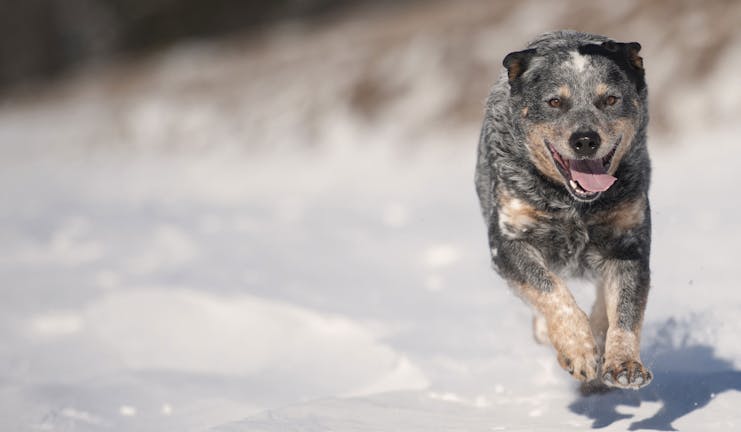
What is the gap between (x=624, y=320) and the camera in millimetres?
4426

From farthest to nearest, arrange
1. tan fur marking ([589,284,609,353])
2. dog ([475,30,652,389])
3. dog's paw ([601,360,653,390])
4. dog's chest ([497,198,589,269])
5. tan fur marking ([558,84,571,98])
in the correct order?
tan fur marking ([589,284,609,353])
dog's chest ([497,198,589,269])
tan fur marking ([558,84,571,98])
dog ([475,30,652,389])
dog's paw ([601,360,653,390])

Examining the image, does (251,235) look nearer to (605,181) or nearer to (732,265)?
(732,265)

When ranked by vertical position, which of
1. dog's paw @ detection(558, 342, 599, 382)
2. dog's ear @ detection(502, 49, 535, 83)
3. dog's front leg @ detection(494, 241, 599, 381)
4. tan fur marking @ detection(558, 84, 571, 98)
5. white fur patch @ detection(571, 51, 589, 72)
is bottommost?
dog's paw @ detection(558, 342, 599, 382)

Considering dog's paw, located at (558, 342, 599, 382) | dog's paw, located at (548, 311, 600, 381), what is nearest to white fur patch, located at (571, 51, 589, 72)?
dog's paw, located at (548, 311, 600, 381)

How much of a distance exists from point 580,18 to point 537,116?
1264 centimetres

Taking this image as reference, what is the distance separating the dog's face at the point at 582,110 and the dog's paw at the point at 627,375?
759mm

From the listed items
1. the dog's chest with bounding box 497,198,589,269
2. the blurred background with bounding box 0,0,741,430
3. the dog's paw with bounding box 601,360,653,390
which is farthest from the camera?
the blurred background with bounding box 0,0,741,430

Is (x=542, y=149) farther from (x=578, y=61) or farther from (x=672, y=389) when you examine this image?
(x=672, y=389)

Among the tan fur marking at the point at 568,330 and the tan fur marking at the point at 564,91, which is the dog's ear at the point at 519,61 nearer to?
the tan fur marking at the point at 564,91

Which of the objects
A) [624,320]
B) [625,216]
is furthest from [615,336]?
[625,216]

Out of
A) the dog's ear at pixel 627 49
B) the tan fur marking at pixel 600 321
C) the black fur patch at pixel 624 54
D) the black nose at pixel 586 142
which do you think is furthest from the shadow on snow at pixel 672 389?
the dog's ear at pixel 627 49

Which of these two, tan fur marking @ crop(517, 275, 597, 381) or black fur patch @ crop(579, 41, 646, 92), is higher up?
black fur patch @ crop(579, 41, 646, 92)

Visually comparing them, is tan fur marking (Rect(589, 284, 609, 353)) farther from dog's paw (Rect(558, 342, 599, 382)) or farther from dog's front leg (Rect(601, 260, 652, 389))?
dog's paw (Rect(558, 342, 599, 382))

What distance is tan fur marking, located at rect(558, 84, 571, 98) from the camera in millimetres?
4531
